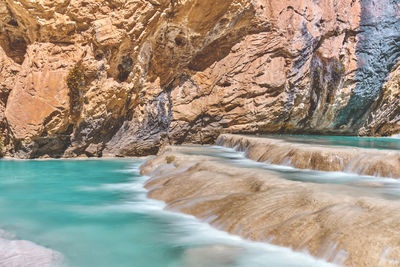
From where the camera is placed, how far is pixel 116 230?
5.02 metres

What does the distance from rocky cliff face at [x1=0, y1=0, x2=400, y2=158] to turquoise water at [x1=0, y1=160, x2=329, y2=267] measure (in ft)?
15.6

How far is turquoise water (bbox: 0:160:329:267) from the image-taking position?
3844mm

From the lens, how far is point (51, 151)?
43.6ft

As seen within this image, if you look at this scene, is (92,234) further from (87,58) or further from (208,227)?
(87,58)

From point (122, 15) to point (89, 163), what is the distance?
5398 mm

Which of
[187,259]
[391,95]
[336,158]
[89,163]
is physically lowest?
[89,163]

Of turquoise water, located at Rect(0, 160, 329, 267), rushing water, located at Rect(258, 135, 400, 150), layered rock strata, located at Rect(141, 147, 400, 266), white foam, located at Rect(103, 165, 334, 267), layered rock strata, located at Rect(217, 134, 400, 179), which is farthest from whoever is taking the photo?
rushing water, located at Rect(258, 135, 400, 150)

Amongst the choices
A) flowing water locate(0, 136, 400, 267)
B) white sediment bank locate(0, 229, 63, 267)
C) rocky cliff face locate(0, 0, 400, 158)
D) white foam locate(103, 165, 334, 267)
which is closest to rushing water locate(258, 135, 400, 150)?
rocky cliff face locate(0, 0, 400, 158)

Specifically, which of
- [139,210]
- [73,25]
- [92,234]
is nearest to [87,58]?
[73,25]

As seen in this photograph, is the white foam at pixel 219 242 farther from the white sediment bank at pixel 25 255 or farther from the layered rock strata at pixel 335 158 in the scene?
A: the layered rock strata at pixel 335 158

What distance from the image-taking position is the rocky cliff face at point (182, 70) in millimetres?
12875

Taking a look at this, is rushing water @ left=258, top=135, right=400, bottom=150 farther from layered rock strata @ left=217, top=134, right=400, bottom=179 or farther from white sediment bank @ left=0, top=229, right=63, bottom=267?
white sediment bank @ left=0, top=229, right=63, bottom=267

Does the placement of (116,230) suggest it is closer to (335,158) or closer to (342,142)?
(335,158)

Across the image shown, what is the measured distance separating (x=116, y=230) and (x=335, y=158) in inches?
190
